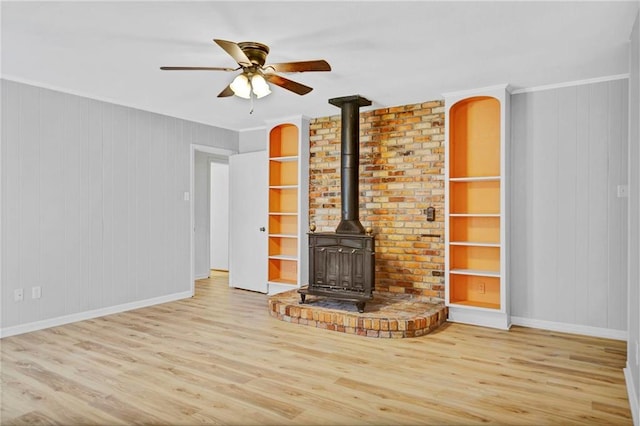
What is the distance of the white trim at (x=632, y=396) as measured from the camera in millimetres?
2422

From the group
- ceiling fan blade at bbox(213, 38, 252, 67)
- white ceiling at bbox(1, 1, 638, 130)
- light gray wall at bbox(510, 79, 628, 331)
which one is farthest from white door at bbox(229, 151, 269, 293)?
light gray wall at bbox(510, 79, 628, 331)

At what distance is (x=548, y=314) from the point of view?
14.1ft

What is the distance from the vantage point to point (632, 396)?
2.68 meters

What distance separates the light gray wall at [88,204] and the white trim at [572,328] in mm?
4214

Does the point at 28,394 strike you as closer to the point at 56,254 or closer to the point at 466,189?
the point at 56,254

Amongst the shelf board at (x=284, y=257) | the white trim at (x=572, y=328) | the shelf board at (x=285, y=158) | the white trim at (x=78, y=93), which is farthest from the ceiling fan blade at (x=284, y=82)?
the white trim at (x=572, y=328)

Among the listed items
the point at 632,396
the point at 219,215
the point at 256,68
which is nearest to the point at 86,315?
the point at 256,68

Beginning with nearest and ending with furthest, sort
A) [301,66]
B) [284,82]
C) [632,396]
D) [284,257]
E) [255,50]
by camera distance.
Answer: [632,396]
[301,66]
[255,50]
[284,82]
[284,257]

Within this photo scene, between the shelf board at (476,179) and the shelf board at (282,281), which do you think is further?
the shelf board at (282,281)

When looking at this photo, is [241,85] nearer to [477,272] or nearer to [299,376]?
[299,376]

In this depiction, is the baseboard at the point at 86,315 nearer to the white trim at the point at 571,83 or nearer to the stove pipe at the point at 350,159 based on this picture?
the stove pipe at the point at 350,159

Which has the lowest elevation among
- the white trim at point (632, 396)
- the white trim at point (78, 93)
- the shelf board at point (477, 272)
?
the white trim at point (632, 396)

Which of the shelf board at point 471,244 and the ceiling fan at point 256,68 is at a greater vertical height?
the ceiling fan at point 256,68

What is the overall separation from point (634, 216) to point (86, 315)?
509 centimetres
